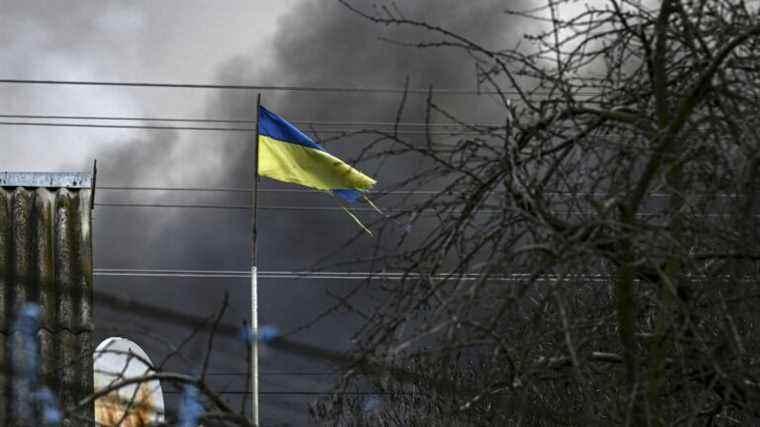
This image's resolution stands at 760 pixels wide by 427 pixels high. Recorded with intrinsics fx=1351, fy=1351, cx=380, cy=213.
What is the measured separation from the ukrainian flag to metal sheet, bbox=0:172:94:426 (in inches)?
118

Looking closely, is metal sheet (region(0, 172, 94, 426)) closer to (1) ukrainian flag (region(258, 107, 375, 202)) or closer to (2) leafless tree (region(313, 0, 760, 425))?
(1) ukrainian flag (region(258, 107, 375, 202))

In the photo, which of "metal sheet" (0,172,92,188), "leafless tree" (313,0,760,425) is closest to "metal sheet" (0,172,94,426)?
"metal sheet" (0,172,92,188)

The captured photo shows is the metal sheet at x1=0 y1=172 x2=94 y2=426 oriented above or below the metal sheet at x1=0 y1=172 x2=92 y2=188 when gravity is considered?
below

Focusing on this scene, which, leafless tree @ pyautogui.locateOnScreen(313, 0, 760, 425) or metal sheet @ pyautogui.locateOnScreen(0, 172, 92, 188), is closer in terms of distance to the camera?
leafless tree @ pyautogui.locateOnScreen(313, 0, 760, 425)

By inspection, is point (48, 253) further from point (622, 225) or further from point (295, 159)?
point (622, 225)

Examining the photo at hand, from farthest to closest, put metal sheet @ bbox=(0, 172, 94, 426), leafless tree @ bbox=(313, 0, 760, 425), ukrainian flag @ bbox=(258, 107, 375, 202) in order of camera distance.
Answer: ukrainian flag @ bbox=(258, 107, 375, 202) → metal sheet @ bbox=(0, 172, 94, 426) → leafless tree @ bbox=(313, 0, 760, 425)

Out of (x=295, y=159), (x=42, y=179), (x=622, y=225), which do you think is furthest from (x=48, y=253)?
(x=622, y=225)

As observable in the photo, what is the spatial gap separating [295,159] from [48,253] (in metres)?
3.75

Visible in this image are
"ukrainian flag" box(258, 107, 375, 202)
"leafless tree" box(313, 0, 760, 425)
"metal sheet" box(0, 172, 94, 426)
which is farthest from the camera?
"ukrainian flag" box(258, 107, 375, 202)

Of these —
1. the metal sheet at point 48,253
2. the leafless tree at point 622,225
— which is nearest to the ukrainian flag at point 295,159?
the metal sheet at point 48,253

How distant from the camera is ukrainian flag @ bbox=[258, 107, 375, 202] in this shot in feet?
48.5

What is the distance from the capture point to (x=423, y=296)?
195 inches

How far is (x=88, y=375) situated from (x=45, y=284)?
117cm

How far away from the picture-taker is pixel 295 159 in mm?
15555
